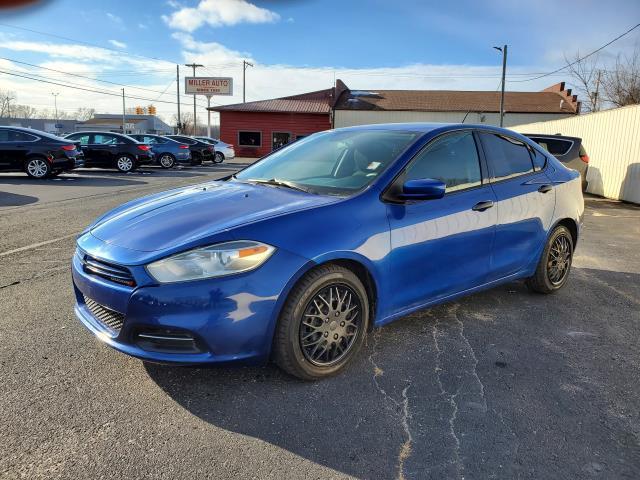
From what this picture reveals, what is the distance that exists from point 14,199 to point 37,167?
15.6 ft

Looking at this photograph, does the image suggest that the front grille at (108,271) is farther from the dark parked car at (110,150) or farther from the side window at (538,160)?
the dark parked car at (110,150)

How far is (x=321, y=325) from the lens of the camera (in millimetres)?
2869

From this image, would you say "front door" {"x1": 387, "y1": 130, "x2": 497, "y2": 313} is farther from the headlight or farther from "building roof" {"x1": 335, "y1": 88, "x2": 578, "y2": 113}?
"building roof" {"x1": 335, "y1": 88, "x2": 578, "y2": 113}

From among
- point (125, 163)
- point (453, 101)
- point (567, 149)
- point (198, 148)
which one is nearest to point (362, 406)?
point (567, 149)

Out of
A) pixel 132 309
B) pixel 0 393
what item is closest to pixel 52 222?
pixel 0 393

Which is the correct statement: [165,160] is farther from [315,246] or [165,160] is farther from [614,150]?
[315,246]

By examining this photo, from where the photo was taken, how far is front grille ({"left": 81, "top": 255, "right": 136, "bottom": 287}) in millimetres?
2555

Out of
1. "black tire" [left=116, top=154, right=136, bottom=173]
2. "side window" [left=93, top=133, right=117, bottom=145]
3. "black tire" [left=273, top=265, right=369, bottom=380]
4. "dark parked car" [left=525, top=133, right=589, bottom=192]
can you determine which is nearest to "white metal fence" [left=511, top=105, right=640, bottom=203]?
"dark parked car" [left=525, top=133, right=589, bottom=192]

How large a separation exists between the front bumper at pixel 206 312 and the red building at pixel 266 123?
120 ft

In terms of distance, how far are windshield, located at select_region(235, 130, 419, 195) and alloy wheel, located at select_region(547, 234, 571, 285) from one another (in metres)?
1.96

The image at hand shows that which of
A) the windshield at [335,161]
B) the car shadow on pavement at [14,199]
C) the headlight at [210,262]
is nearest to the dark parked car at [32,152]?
the car shadow on pavement at [14,199]

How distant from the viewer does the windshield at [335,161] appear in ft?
11.1

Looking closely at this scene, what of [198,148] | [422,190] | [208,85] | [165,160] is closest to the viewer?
[422,190]

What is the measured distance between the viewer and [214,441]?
2.38m
